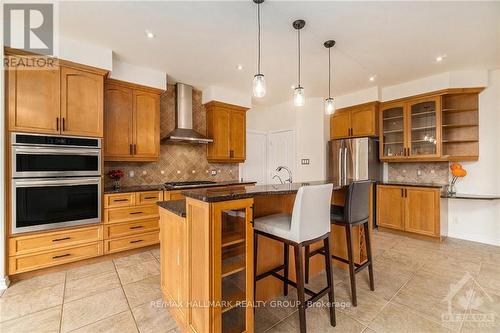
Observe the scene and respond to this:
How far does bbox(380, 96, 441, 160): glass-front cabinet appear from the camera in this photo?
153 inches

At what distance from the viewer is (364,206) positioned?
223 cm

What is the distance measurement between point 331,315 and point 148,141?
130 inches

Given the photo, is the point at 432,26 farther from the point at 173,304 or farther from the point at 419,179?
the point at 173,304

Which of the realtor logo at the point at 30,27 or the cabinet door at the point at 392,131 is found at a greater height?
the realtor logo at the point at 30,27

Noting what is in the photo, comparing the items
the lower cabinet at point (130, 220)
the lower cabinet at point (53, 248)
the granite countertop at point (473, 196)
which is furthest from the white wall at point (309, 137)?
the lower cabinet at point (53, 248)

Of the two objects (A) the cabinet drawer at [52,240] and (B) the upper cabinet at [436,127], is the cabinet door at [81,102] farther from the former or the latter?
(B) the upper cabinet at [436,127]

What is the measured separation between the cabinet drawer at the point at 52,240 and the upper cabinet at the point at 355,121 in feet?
15.5

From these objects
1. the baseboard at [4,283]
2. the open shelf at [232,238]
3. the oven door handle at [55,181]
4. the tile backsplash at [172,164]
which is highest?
the tile backsplash at [172,164]

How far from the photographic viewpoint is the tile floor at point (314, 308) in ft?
5.84

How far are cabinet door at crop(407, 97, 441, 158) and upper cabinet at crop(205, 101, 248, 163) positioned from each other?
10.6 ft

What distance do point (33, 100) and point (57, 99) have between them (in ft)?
0.69

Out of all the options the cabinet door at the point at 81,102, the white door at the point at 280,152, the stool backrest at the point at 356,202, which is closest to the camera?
the stool backrest at the point at 356,202

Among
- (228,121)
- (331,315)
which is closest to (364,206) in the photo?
(331,315)

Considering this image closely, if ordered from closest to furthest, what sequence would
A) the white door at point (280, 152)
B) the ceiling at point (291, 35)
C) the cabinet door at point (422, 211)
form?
Result: the ceiling at point (291, 35) → the cabinet door at point (422, 211) → the white door at point (280, 152)
